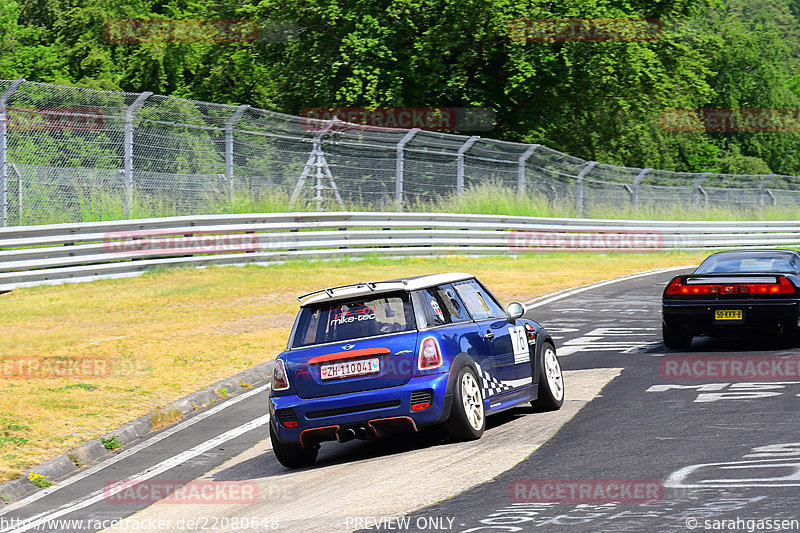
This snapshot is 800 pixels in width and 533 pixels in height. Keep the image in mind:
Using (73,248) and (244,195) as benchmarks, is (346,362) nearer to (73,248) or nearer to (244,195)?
(73,248)

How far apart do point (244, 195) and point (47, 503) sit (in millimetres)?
15659

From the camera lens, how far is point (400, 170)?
2678cm

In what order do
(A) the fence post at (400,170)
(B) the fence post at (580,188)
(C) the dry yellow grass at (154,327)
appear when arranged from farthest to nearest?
1. (B) the fence post at (580,188)
2. (A) the fence post at (400,170)
3. (C) the dry yellow grass at (154,327)

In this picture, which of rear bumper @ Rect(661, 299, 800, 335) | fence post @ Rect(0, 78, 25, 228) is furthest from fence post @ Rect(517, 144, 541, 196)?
rear bumper @ Rect(661, 299, 800, 335)

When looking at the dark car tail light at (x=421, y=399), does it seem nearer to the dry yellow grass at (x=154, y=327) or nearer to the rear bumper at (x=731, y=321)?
the dry yellow grass at (x=154, y=327)

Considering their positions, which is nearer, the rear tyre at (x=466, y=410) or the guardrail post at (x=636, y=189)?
the rear tyre at (x=466, y=410)

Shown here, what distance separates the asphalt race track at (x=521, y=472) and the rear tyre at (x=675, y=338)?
5.10ft

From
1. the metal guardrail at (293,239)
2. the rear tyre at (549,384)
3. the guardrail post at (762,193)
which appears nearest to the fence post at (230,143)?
the metal guardrail at (293,239)

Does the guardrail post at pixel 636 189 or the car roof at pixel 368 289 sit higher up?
the guardrail post at pixel 636 189

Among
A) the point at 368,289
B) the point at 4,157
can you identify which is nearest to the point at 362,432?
the point at 368,289

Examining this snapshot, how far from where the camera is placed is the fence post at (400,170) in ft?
87.2

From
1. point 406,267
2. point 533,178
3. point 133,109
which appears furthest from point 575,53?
point 133,109

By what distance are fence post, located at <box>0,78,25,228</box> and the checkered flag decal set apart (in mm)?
12027

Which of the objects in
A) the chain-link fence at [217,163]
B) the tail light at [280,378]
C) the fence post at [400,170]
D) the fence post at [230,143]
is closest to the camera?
the tail light at [280,378]
